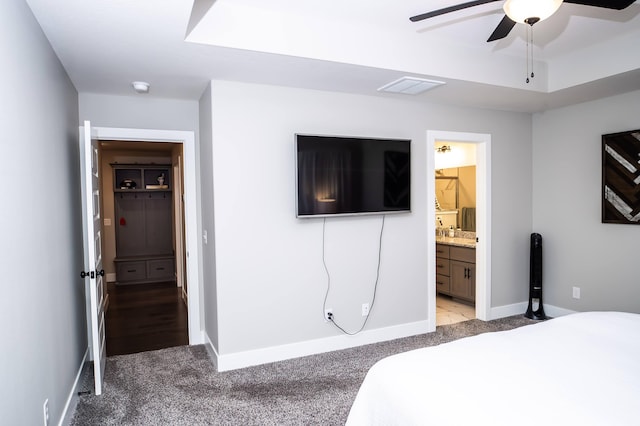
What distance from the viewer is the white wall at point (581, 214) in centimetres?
390

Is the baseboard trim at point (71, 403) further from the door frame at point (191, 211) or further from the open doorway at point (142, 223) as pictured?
the open doorway at point (142, 223)

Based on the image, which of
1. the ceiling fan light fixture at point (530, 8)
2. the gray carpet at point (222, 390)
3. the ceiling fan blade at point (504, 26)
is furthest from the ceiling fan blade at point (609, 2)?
the gray carpet at point (222, 390)

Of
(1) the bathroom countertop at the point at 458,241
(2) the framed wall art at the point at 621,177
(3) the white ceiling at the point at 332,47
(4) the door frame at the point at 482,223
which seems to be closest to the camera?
(3) the white ceiling at the point at 332,47

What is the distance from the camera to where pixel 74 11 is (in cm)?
204

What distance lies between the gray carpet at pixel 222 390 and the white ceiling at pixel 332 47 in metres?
2.38

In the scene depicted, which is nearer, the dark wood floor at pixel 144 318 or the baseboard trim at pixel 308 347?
the baseboard trim at pixel 308 347

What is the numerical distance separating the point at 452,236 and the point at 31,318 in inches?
206

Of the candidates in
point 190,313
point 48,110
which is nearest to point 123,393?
point 190,313

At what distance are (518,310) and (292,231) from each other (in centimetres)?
304

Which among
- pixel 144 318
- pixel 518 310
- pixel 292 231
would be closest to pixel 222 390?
pixel 292 231

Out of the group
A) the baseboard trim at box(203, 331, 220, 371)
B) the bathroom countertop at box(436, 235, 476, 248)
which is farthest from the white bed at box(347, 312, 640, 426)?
the bathroom countertop at box(436, 235, 476, 248)

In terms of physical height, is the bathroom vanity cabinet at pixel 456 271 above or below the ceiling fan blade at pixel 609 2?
below

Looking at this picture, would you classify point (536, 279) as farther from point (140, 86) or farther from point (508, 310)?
point (140, 86)

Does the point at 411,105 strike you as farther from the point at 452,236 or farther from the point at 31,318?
the point at 31,318
